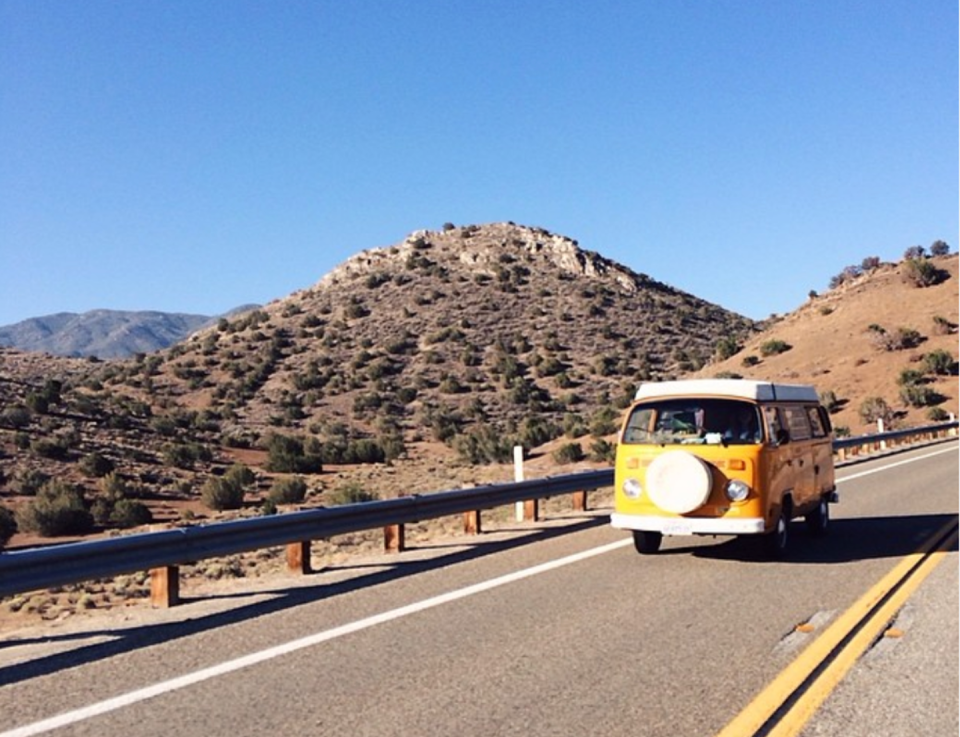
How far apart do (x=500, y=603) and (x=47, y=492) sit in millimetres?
21322

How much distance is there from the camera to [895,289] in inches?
2862

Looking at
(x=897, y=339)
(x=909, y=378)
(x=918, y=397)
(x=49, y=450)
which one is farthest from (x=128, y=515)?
(x=897, y=339)

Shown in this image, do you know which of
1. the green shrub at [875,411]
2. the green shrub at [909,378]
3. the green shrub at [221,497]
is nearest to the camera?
the green shrub at [221,497]

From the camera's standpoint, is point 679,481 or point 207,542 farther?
point 679,481

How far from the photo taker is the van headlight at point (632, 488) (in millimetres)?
11508

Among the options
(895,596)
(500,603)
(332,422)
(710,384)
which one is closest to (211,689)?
(500,603)

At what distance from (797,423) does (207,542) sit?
291 inches

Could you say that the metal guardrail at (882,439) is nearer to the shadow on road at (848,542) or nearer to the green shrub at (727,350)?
the shadow on road at (848,542)

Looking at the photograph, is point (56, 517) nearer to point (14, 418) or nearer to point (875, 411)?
point (14, 418)

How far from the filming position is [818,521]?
13.7 metres

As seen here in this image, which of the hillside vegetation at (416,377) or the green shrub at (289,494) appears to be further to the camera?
the hillside vegetation at (416,377)

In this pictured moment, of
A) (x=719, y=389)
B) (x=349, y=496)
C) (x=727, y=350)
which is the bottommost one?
(x=349, y=496)

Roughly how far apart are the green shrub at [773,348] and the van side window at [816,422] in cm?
5072

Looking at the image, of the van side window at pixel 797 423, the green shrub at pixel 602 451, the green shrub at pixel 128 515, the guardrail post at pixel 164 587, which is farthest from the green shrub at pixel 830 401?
the guardrail post at pixel 164 587
